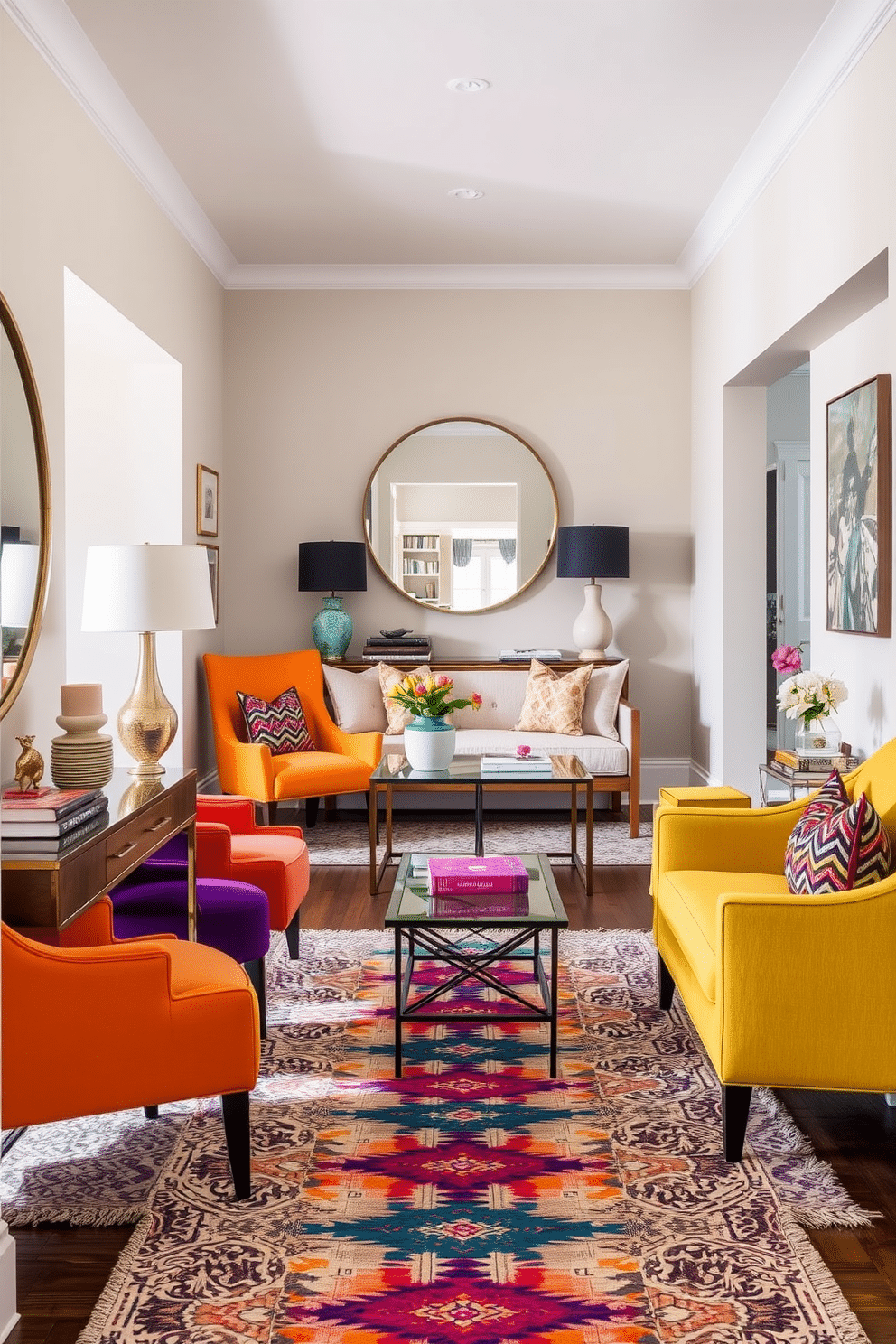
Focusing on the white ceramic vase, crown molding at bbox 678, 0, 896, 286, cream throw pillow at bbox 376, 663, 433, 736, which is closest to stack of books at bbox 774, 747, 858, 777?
the white ceramic vase

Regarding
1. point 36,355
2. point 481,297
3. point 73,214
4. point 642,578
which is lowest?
point 642,578

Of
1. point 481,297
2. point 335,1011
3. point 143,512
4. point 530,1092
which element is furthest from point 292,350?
point 530,1092

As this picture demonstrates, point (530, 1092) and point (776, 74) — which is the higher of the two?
point (776, 74)

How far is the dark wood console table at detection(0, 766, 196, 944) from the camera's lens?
7.48 ft

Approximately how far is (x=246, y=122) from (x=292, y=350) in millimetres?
2156

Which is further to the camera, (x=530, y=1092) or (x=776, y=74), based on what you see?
(x=776, y=74)

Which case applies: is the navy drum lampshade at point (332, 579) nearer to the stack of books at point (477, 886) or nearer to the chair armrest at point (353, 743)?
the chair armrest at point (353, 743)

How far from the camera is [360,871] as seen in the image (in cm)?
518

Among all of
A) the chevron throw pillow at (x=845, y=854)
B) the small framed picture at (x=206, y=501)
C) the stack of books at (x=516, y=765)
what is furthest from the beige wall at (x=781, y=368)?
the small framed picture at (x=206, y=501)

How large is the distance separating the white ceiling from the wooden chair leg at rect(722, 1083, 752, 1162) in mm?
3031

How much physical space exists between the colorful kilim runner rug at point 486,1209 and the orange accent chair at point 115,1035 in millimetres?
249

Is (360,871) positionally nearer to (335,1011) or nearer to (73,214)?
(335,1011)

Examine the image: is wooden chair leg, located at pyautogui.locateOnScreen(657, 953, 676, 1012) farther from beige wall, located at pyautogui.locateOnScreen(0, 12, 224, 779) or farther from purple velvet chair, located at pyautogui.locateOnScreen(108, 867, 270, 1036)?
beige wall, located at pyautogui.locateOnScreen(0, 12, 224, 779)

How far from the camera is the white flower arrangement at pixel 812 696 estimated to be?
162 inches
